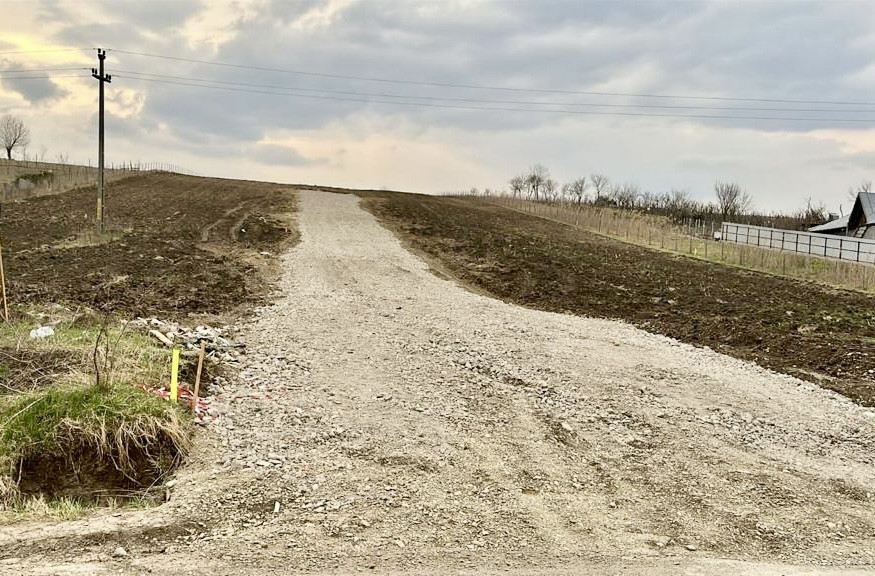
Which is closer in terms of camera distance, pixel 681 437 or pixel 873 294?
pixel 681 437

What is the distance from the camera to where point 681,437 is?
22.5 ft

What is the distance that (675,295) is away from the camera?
1555cm

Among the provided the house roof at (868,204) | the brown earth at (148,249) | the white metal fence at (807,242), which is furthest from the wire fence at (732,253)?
the brown earth at (148,249)

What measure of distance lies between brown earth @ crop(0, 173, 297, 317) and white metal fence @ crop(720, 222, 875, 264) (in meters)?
24.4

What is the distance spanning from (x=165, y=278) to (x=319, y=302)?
3516 millimetres

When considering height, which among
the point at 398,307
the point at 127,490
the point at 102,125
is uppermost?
the point at 102,125

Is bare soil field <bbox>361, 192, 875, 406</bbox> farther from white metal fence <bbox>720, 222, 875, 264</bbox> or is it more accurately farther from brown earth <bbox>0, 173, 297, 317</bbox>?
white metal fence <bbox>720, 222, 875, 264</bbox>

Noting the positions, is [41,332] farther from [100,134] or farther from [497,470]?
[100,134]

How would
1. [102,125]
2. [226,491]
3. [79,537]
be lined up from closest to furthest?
[79,537], [226,491], [102,125]

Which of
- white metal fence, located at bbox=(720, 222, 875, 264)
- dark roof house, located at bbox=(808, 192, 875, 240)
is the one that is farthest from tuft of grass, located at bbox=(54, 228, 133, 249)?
dark roof house, located at bbox=(808, 192, 875, 240)

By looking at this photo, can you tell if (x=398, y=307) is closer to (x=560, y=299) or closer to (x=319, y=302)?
(x=319, y=302)

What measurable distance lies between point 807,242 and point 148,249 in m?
31.1

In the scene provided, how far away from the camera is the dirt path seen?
443 centimetres

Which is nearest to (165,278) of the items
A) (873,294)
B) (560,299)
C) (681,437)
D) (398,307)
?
(398,307)
